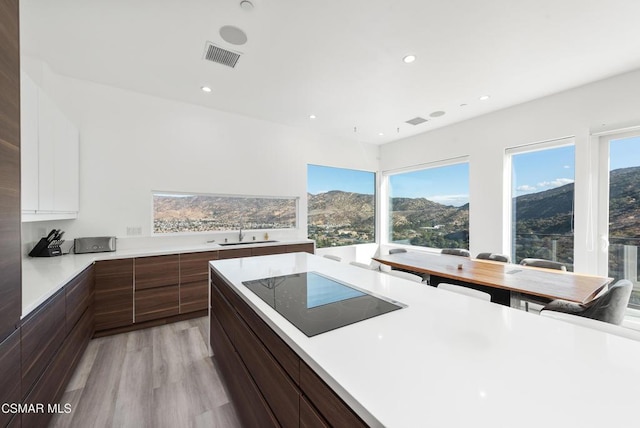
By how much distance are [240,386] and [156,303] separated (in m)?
2.10

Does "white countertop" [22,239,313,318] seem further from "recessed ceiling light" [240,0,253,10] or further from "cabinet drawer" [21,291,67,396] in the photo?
"recessed ceiling light" [240,0,253,10]

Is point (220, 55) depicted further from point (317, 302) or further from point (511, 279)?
point (511, 279)

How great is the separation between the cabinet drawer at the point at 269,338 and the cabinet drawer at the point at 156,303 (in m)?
1.78

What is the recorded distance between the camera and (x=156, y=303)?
3.10 m

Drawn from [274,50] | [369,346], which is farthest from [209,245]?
[369,346]

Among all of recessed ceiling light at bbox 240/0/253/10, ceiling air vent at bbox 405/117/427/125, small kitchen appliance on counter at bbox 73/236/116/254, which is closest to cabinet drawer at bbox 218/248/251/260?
small kitchen appliance on counter at bbox 73/236/116/254

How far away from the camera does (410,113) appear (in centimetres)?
415

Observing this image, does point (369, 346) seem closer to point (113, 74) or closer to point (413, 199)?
point (113, 74)

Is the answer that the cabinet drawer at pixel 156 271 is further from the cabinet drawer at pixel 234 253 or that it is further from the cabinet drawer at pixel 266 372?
the cabinet drawer at pixel 266 372

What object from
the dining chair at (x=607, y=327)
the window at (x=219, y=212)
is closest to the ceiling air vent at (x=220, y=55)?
the window at (x=219, y=212)

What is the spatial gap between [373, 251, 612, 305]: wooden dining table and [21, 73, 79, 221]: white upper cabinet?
11.6ft

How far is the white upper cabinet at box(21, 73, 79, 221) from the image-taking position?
1.85m

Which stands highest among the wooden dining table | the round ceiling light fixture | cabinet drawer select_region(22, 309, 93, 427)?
the round ceiling light fixture

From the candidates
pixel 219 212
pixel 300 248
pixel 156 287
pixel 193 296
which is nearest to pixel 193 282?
pixel 193 296
